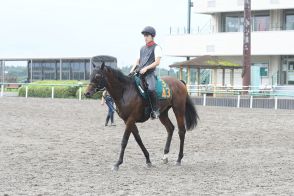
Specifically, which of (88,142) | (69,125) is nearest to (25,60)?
(69,125)

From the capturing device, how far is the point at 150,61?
1058 cm

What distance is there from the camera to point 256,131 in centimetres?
1714

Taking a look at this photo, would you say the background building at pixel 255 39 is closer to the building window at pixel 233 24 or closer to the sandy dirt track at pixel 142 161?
the building window at pixel 233 24

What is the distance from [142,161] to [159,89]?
4.35 feet

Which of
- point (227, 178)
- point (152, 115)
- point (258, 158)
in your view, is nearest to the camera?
point (227, 178)

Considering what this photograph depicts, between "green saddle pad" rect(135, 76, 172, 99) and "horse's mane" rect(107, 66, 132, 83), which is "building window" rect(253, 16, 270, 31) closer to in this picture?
"green saddle pad" rect(135, 76, 172, 99)

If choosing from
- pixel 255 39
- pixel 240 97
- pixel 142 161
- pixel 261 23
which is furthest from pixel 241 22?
pixel 142 161

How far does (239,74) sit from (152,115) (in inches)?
1406

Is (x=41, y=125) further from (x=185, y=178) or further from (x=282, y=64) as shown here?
(x=282, y=64)

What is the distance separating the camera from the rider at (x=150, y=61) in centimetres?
1037

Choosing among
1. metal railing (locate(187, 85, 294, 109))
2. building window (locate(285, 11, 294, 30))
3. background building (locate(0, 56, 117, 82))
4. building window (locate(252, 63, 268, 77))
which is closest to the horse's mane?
metal railing (locate(187, 85, 294, 109))

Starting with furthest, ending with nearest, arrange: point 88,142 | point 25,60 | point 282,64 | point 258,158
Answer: point 25,60
point 282,64
point 88,142
point 258,158

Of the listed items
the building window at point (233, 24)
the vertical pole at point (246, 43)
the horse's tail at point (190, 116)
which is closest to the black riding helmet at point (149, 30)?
the horse's tail at point (190, 116)

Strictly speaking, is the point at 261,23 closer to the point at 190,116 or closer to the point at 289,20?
the point at 289,20
